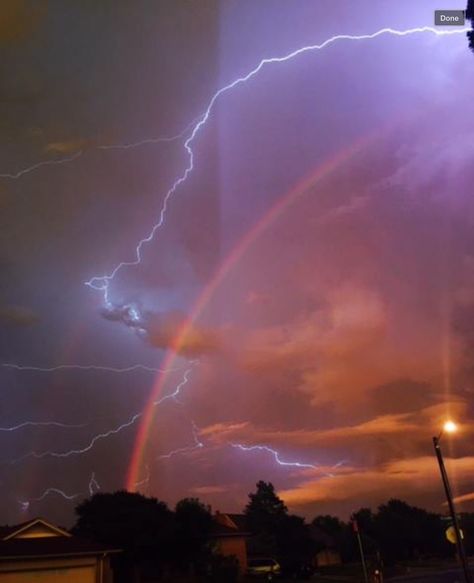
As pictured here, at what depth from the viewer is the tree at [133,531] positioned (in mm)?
35406

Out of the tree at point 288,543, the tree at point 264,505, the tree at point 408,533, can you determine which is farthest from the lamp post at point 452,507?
the tree at point 264,505

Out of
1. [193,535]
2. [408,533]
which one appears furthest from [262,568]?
[408,533]

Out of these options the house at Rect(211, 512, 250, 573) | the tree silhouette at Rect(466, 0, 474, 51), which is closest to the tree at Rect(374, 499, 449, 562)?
the house at Rect(211, 512, 250, 573)

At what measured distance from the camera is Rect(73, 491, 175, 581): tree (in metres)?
35.4

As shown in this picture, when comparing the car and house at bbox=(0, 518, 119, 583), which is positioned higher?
house at bbox=(0, 518, 119, 583)

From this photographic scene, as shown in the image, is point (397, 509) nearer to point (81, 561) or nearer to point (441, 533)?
point (441, 533)

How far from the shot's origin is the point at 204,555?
38594 millimetres

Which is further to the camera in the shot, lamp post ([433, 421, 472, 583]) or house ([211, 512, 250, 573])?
house ([211, 512, 250, 573])

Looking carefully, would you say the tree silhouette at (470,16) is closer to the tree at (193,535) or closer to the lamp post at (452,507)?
the lamp post at (452,507)

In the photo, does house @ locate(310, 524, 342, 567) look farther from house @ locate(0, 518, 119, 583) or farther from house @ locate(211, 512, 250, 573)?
house @ locate(0, 518, 119, 583)

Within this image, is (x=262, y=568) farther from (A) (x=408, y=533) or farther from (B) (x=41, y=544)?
(A) (x=408, y=533)

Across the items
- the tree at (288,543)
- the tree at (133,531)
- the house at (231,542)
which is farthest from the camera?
the tree at (288,543)

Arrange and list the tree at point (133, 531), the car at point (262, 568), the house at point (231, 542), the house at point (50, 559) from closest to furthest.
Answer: the house at point (50, 559) < the tree at point (133, 531) < the car at point (262, 568) < the house at point (231, 542)

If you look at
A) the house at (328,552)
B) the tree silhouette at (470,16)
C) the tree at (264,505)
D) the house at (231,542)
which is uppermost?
the tree silhouette at (470,16)
